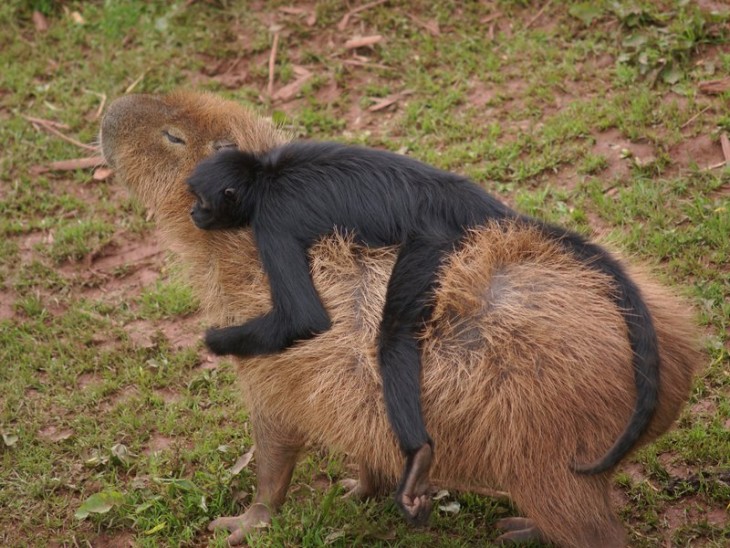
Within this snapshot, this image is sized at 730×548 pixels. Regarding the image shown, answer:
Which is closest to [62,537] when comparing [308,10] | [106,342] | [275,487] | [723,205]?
[275,487]

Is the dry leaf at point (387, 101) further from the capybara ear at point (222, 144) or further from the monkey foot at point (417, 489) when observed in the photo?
the monkey foot at point (417, 489)

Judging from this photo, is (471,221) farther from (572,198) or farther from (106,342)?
(106,342)

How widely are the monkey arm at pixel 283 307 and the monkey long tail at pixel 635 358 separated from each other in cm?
125

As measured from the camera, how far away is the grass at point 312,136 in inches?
192

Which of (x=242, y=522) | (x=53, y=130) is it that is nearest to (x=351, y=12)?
(x=53, y=130)

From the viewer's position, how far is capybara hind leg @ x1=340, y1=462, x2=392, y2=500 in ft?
16.2

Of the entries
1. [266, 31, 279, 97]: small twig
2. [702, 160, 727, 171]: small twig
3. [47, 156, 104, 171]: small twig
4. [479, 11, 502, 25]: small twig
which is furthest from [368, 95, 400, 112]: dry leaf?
[702, 160, 727, 171]: small twig

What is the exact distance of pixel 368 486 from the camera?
499 centimetres

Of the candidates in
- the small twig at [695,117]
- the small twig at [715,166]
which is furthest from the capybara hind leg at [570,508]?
the small twig at [695,117]

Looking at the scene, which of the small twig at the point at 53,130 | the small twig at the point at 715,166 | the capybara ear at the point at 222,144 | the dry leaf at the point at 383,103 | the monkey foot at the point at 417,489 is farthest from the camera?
the small twig at the point at 53,130

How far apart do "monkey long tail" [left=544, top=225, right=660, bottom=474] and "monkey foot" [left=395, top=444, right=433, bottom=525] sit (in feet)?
2.03

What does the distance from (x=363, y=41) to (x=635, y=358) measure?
5023 mm

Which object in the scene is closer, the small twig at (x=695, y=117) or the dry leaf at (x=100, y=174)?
the small twig at (x=695, y=117)

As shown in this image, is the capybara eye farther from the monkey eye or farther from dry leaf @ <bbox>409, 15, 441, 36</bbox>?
dry leaf @ <bbox>409, 15, 441, 36</bbox>
